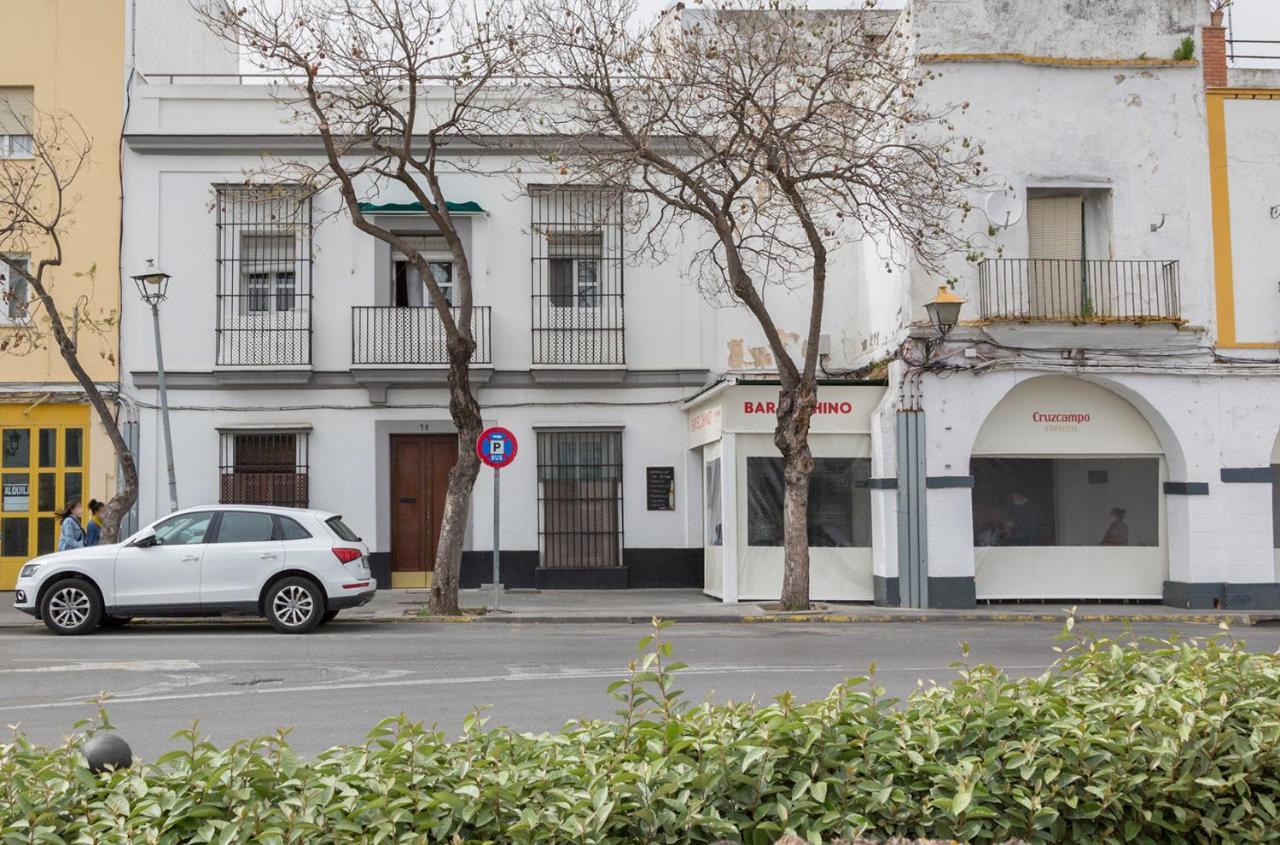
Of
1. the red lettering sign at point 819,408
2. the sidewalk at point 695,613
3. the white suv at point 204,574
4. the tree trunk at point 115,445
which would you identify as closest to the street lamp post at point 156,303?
the tree trunk at point 115,445

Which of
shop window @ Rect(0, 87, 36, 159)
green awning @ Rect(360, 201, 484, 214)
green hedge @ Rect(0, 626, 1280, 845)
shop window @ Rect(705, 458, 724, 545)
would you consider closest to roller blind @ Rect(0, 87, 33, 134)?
shop window @ Rect(0, 87, 36, 159)

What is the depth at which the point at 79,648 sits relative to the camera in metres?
13.8

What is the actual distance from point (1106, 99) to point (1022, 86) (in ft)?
4.42

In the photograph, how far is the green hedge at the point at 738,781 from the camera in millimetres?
3344

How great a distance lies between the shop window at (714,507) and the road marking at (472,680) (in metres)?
8.21

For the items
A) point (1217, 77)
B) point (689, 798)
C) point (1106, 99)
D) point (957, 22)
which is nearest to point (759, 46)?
point (957, 22)

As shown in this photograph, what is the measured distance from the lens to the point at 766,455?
1992 centimetres

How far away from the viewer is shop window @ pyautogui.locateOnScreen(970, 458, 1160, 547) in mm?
20234

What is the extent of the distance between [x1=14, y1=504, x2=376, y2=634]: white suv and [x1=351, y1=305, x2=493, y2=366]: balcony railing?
609 cm

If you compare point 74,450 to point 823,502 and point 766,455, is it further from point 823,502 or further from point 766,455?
point 823,502

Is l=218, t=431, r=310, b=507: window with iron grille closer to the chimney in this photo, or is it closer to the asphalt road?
the asphalt road

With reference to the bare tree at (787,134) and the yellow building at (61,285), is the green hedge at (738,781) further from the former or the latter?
the yellow building at (61,285)

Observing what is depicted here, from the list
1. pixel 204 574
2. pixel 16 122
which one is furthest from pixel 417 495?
pixel 16 122

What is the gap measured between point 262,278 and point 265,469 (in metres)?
3.28
